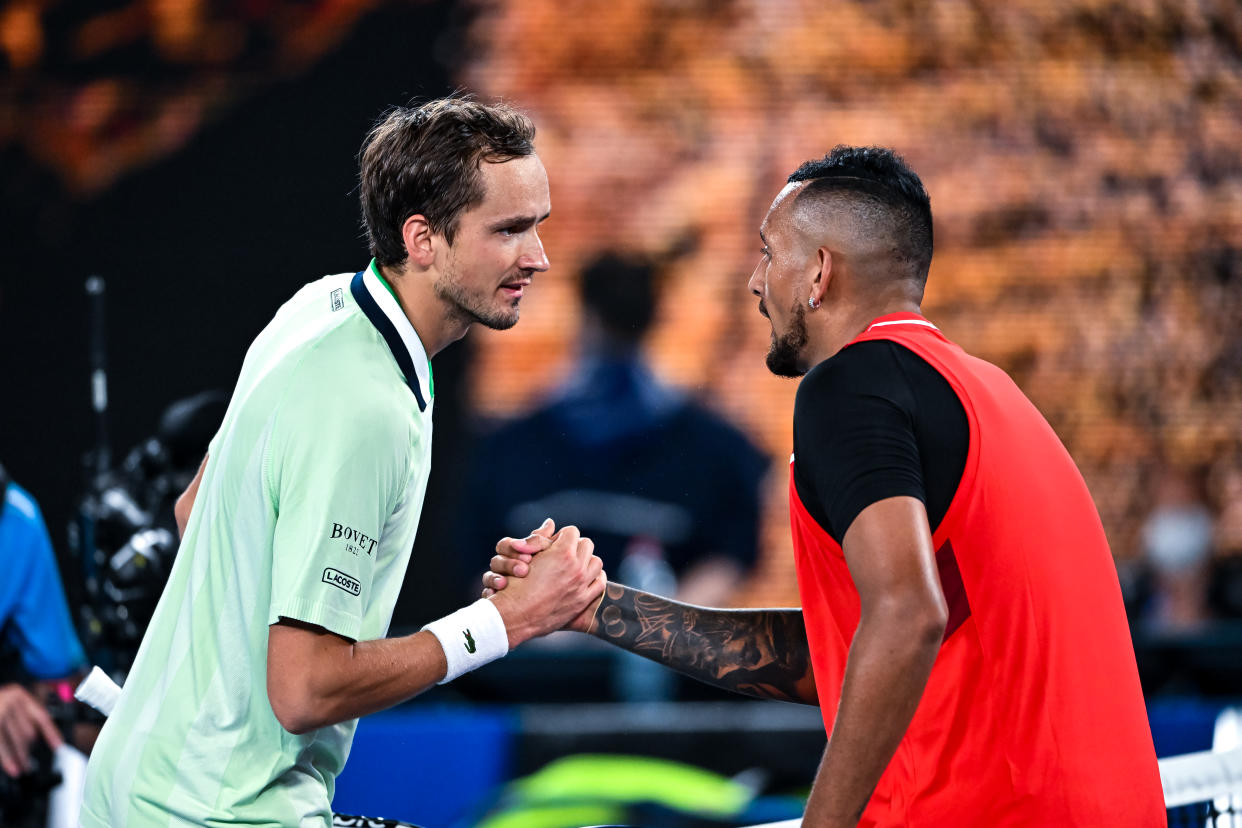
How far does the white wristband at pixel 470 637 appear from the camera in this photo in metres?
2.76

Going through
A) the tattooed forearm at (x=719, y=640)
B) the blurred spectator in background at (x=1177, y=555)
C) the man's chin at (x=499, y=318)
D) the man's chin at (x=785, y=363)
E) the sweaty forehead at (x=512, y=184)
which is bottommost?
the tattooed forearm at (x=719, y=640)

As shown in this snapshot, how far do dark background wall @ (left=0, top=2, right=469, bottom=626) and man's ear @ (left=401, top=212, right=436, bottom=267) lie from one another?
18.0 ft

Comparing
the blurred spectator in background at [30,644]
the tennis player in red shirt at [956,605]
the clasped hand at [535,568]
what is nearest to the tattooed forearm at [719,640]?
the clasped hand at [535,568]

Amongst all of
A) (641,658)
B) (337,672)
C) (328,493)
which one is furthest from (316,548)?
(641,658)

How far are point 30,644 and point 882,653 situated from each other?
4.00 m

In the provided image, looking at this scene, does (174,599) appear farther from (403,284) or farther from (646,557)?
(646,557)

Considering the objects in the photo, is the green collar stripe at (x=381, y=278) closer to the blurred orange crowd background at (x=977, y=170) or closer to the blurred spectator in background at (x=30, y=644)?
the blurred spectator in background at (x=30, y=644)

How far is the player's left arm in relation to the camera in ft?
7.44

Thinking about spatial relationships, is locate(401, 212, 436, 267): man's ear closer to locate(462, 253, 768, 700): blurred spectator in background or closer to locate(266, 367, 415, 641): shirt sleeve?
locate(266, 367, 415, 641): shirt sleeve

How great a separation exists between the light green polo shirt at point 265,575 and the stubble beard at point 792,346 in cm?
75

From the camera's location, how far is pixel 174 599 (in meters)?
2.70

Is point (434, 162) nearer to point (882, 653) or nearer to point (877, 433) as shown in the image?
point (877, 433)

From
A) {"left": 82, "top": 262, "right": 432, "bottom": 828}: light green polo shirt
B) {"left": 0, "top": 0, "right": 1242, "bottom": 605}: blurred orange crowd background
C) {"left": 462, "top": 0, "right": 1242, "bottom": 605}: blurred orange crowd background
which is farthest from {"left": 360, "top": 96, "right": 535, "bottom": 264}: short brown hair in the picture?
{"left": 462, "top": 0, "right": 1242, "bottom": 605}: blurred orange crowd background

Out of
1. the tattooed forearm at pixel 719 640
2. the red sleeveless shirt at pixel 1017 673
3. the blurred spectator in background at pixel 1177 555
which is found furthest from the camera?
the blurred spectator in background at pixel 1177 555
